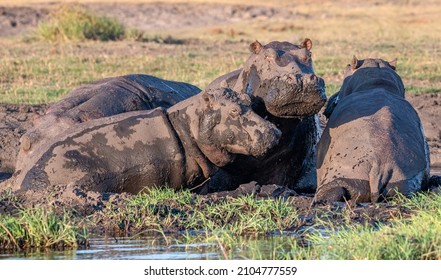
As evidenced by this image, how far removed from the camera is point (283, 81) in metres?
8.56

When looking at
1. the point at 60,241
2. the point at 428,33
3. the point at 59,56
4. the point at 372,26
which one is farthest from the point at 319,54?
the point at 60,241

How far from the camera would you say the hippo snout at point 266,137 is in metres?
8.53

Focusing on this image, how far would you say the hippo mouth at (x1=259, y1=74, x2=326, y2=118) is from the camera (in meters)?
8.38

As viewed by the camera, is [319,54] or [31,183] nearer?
[31,183]

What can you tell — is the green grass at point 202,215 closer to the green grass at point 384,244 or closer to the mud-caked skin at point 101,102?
the green grass at point 384,244

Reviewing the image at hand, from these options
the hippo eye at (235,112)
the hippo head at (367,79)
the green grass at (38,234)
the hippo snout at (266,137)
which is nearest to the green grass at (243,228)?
the green grass at (38,234)

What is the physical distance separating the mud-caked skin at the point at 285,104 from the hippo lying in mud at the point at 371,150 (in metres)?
0.26

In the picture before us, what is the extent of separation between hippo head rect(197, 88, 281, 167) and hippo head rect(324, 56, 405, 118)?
197 cm

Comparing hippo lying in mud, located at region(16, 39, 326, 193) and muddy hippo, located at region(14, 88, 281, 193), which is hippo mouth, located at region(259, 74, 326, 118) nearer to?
hippo lying in mud, located at region(16, 39, 326, 193)

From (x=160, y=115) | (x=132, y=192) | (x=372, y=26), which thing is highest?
(x=160, y=115)

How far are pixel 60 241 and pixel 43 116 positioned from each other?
3.44 m
